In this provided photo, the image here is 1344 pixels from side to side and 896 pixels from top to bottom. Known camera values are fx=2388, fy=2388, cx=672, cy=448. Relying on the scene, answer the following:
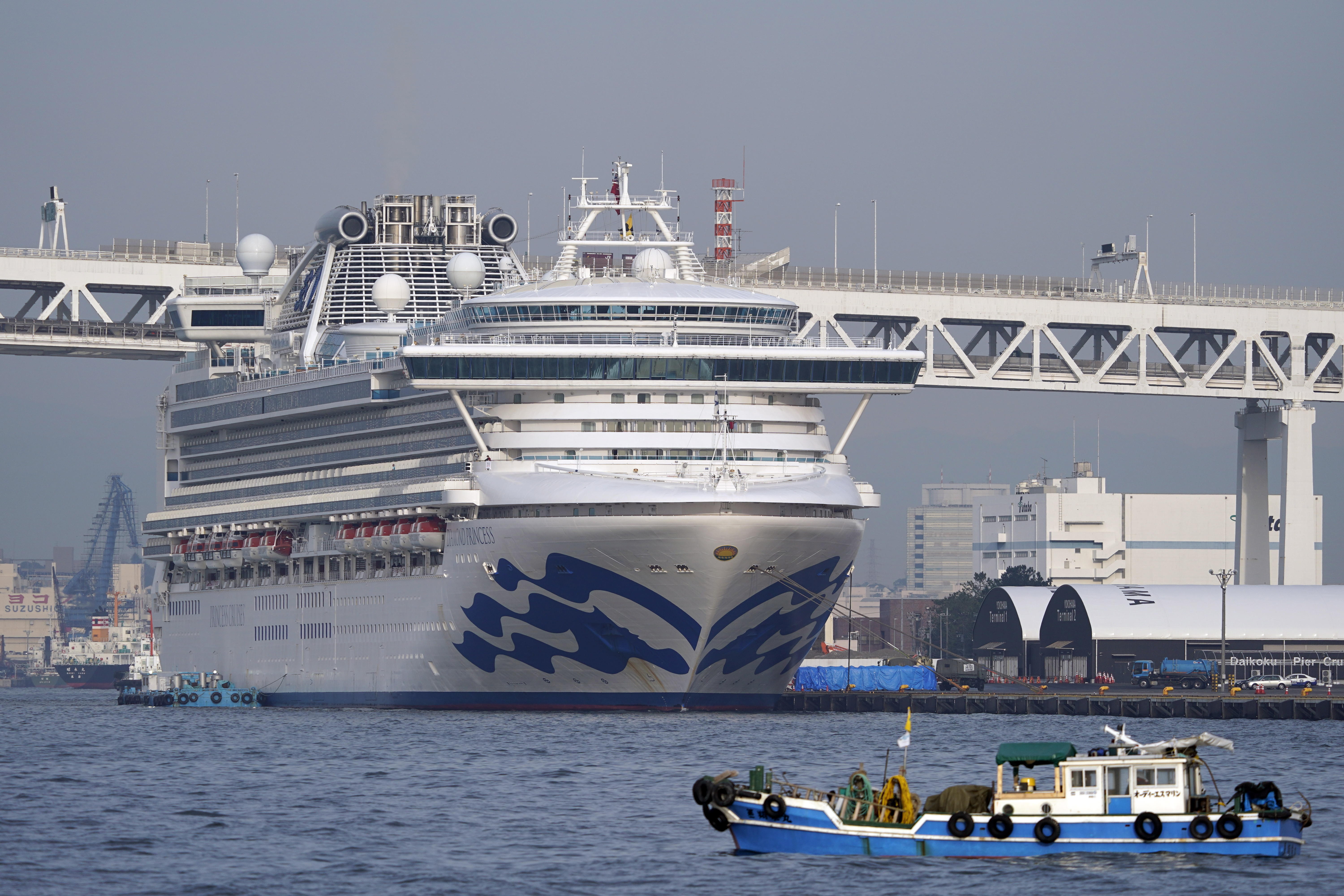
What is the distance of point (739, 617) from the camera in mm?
76062

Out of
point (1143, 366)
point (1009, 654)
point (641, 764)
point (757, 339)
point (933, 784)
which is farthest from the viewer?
point (1009, 654)

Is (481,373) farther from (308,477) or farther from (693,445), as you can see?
(308,477)

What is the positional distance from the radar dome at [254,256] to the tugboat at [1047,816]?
6490cm

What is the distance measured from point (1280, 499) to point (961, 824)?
98.6 m

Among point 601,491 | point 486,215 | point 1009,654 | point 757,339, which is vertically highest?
point 486,215

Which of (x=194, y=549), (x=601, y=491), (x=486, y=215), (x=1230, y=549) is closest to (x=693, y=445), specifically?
(x=601, y=491)

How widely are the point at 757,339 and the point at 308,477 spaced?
2035 centimetres

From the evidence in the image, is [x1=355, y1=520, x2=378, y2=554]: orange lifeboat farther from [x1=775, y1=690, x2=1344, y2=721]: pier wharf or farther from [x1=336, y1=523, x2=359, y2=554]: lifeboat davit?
[x1=775, y1=690, x2=1344, y2=721]: pier wharf

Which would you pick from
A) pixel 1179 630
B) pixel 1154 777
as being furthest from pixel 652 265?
pixel 1179 630

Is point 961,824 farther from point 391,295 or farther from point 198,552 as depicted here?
point 198,552

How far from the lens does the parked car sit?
373 ft

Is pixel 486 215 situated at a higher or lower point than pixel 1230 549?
higher

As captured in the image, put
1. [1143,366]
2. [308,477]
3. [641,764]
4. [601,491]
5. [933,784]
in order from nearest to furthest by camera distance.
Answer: [933,784] → [641,764] → [601,491] → [308,477] → [1143,366]

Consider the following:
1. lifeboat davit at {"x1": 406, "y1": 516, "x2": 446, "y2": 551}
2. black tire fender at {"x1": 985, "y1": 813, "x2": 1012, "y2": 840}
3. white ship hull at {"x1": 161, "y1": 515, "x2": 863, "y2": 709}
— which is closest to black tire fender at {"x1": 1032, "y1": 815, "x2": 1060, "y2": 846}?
black tire fender at {"x1": 985, "y1": 813, "x2": 1012, "y2": 840}
